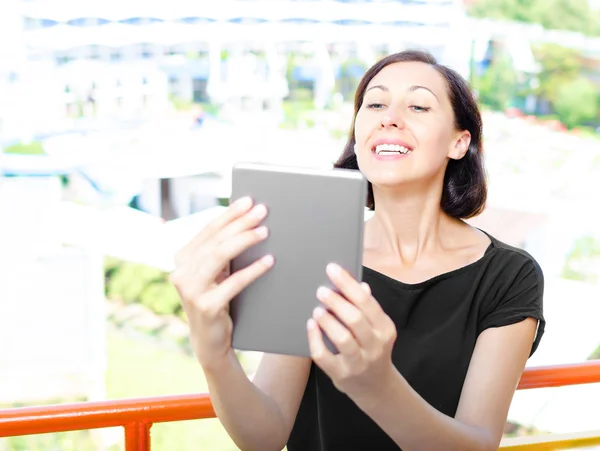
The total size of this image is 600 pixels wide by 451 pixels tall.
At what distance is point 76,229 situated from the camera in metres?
7.78

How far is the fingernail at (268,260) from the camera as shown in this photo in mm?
617

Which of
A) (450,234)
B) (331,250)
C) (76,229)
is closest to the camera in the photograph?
(331,250)

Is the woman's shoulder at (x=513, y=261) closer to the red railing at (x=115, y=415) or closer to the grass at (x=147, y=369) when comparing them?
the red railing at (x=115, y=415)

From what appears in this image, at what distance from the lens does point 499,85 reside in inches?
318

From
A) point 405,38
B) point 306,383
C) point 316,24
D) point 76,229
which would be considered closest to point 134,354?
point 76,229

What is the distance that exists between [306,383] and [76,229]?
7.29 metres

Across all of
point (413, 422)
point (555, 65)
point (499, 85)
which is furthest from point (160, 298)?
point (413, 422)

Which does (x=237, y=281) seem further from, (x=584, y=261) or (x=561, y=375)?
(x=584, y=261)

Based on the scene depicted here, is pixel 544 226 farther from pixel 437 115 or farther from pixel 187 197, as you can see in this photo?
pixel 437 115

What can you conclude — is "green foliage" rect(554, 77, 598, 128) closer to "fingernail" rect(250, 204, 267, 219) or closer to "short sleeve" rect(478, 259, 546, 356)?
"short sleeve" rect(478, 259, 546, 356)

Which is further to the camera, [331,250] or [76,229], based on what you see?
[76,229]

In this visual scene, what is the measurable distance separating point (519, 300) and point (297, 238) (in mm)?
359

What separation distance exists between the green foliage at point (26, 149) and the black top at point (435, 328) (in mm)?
7000

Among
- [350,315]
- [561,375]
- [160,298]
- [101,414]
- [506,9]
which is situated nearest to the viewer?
[350,315]
